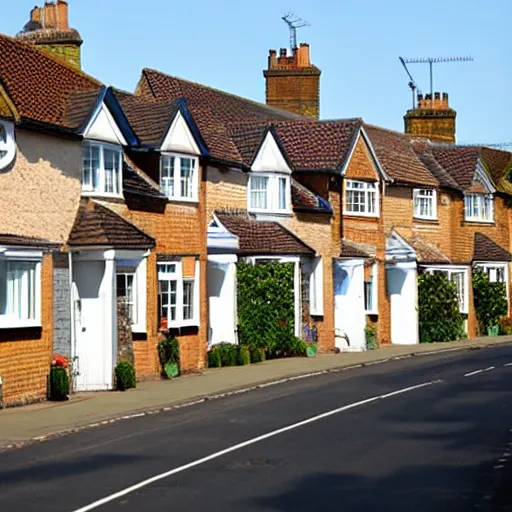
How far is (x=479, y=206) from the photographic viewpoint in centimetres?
5719

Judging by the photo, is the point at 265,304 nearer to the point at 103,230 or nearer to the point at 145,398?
the point at 103,230

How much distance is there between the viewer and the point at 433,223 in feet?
175

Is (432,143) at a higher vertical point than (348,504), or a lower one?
higher

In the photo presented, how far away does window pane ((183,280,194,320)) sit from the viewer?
108 ft

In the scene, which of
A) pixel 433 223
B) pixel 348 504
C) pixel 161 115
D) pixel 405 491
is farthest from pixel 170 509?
pixel 433 223

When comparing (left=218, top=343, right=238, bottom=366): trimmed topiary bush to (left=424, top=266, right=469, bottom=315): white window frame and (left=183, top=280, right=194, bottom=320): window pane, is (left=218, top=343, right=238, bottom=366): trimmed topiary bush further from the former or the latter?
(left=424, top=266, right=469, bottom=315): white window frame

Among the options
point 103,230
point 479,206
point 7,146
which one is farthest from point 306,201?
point 7,146

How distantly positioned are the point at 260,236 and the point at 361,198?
8659mm

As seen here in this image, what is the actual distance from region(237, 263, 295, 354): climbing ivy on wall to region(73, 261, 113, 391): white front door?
936 cm

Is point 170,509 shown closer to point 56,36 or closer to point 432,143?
point 56,36

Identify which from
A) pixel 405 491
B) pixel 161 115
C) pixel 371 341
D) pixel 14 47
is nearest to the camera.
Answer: pixel 405 491

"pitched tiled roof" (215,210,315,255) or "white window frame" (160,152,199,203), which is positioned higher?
"white window frame" (160,152,199,203)

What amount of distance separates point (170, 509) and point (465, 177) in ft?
147

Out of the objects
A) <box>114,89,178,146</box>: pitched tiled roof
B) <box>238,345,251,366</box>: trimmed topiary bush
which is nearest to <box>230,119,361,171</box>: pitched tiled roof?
<box>238,345,251,366</box>: trimmed topiary bush
